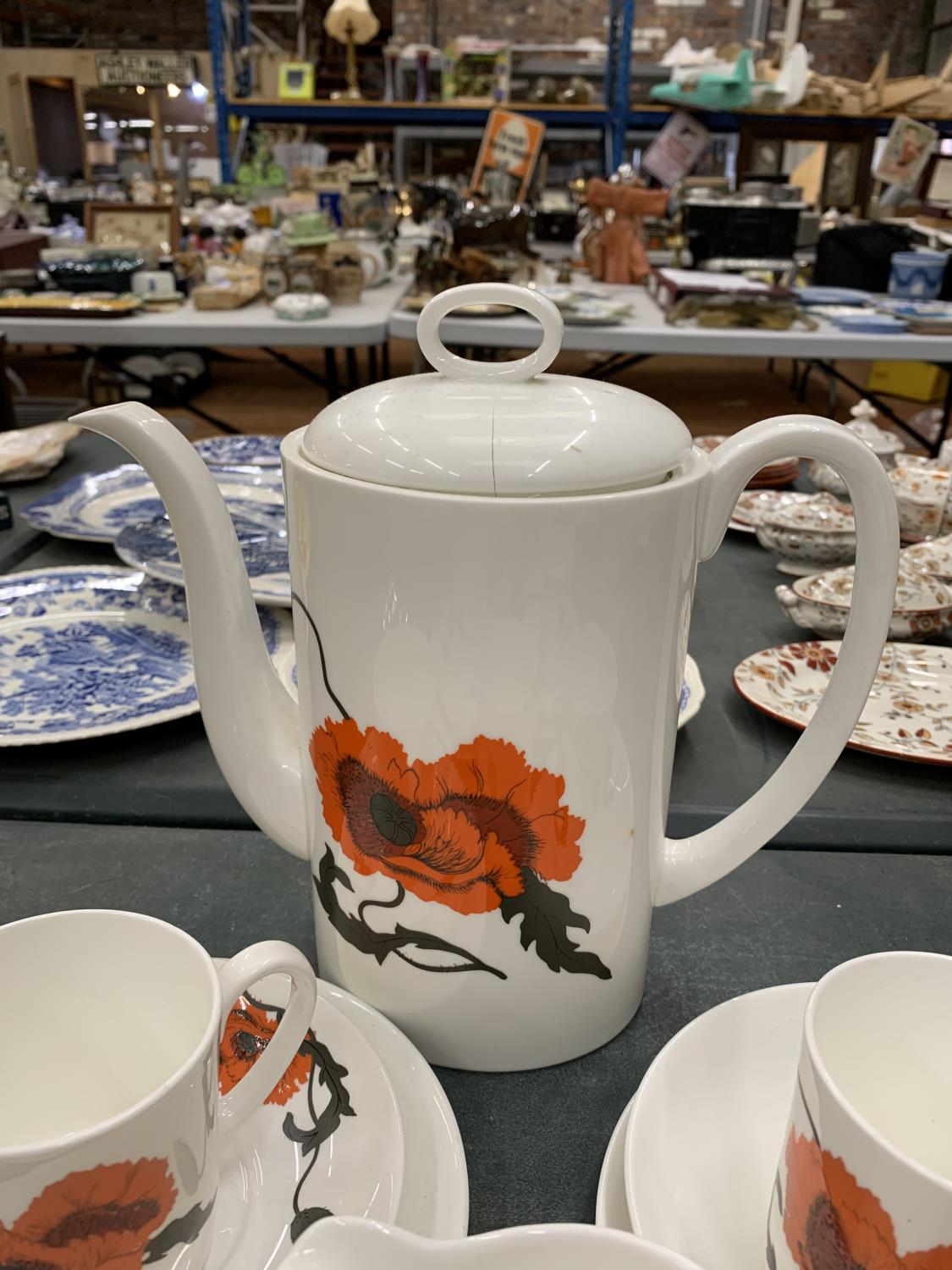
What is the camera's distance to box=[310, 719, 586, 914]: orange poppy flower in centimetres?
37

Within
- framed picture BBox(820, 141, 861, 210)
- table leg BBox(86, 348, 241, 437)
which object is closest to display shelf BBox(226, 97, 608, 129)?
framed picture BBox(820, 141, 861, 210)

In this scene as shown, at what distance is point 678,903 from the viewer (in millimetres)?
522

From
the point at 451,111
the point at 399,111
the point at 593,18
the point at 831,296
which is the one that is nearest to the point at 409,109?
the point at 399,111

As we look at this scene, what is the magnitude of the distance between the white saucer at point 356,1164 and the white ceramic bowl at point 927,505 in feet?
Answer: 2.70

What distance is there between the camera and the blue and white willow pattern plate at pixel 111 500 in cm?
97

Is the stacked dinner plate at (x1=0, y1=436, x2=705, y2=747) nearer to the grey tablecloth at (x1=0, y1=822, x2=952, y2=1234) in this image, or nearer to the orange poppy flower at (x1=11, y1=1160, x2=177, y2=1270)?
the grey tablecloth at (x1=0, y1=822, x2=952, y2=1234)

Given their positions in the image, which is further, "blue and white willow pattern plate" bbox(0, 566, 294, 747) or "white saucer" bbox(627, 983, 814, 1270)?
"blue and white willow pattern plate" bbox(0, 566, 294, 747)

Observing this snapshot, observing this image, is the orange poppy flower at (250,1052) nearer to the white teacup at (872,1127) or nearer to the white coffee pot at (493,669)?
the white coffee pot at (493,669)

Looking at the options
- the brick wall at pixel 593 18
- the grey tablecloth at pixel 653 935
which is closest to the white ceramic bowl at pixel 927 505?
the grey tablecloth at pixel 653 935

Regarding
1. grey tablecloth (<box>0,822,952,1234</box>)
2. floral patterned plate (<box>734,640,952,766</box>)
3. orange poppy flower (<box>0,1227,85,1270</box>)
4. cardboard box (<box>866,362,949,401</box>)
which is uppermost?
orange poppy flower (<box>0,1227,85,1270</box>)

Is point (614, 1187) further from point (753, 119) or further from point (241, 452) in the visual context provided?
point (753, 119)

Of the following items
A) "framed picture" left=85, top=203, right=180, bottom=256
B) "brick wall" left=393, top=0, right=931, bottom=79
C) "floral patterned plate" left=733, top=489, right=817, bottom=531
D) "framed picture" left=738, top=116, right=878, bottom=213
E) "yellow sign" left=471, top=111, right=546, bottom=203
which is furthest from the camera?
"brick wall" left=393, top=0, right=931, bottom=79

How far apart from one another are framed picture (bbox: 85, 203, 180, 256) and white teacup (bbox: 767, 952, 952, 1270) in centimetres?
285

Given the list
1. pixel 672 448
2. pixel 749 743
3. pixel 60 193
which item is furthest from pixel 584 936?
pixel 60 193
